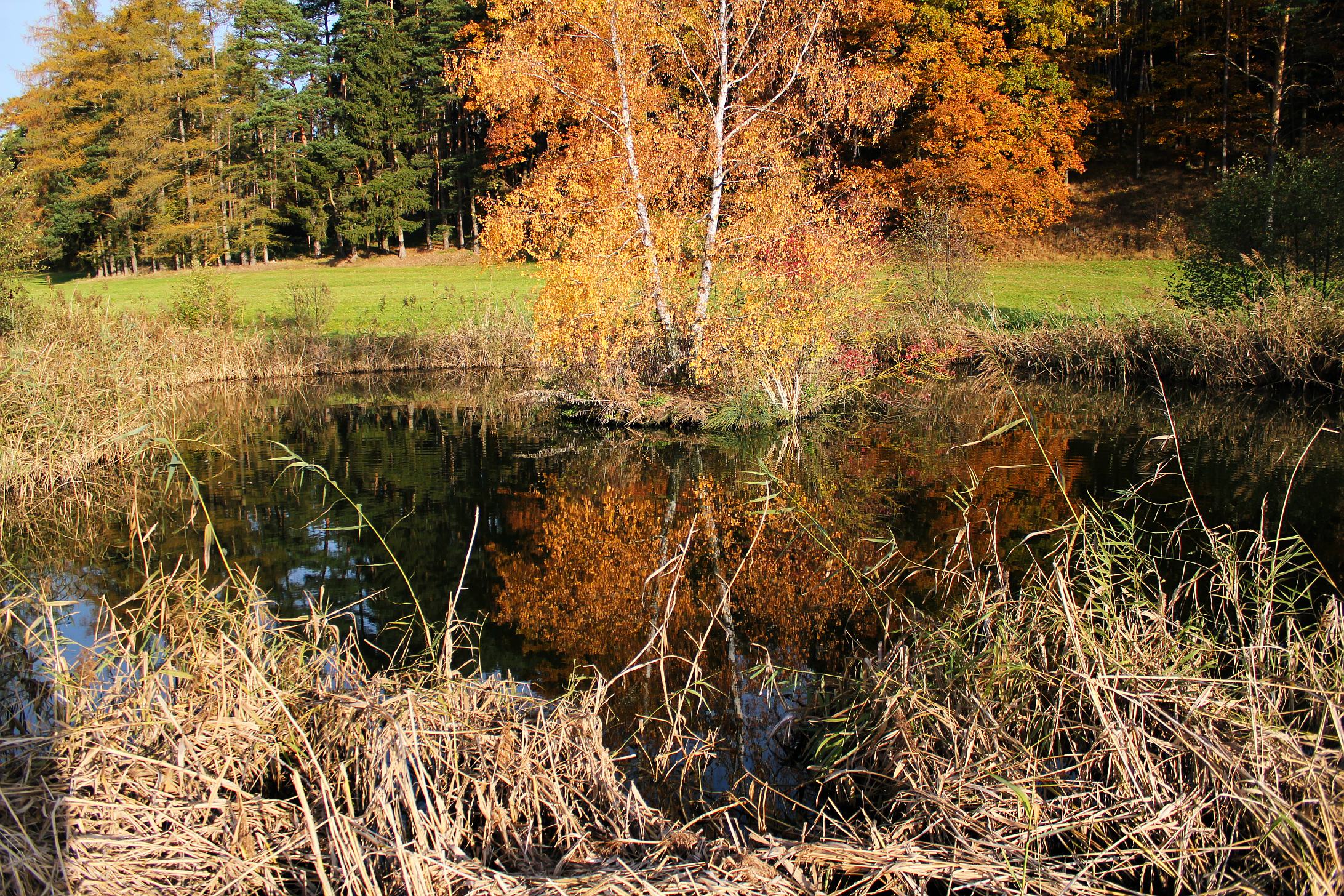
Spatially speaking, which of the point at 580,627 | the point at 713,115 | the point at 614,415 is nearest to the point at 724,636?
the point at 580,627

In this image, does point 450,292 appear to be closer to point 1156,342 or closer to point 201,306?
point 201,306

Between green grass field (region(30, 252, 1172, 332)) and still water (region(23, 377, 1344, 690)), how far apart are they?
20.1 ft

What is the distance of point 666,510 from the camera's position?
11.1m

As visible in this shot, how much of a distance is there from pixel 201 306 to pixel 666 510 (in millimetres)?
17895

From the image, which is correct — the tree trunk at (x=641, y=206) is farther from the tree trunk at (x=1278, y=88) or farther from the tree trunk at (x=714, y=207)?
the tree trunk at (x=1278, y=88)

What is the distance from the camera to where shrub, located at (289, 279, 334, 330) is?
1033 inches

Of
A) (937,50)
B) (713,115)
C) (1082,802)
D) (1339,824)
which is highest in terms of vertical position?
(937,50)

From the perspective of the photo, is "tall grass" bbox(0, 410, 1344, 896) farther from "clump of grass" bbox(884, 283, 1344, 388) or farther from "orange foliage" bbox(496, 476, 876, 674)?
"clump of grass" bbox(884, 283, 1344, 388)

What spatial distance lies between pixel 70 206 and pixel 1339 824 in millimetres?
59382

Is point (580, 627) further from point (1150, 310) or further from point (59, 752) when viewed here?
point (1150, 310)

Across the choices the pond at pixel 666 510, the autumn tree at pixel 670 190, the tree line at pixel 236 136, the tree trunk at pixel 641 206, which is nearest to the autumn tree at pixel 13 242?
the pond at pixel 666 510

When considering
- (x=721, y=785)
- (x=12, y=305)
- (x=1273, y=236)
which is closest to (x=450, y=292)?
(x=12, y=305)

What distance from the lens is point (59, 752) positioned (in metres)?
3.80

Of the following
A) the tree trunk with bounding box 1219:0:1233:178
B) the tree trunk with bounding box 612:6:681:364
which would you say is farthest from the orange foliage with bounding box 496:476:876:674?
Answer: the tree trunk with bounding box 1219:0:1233:178
